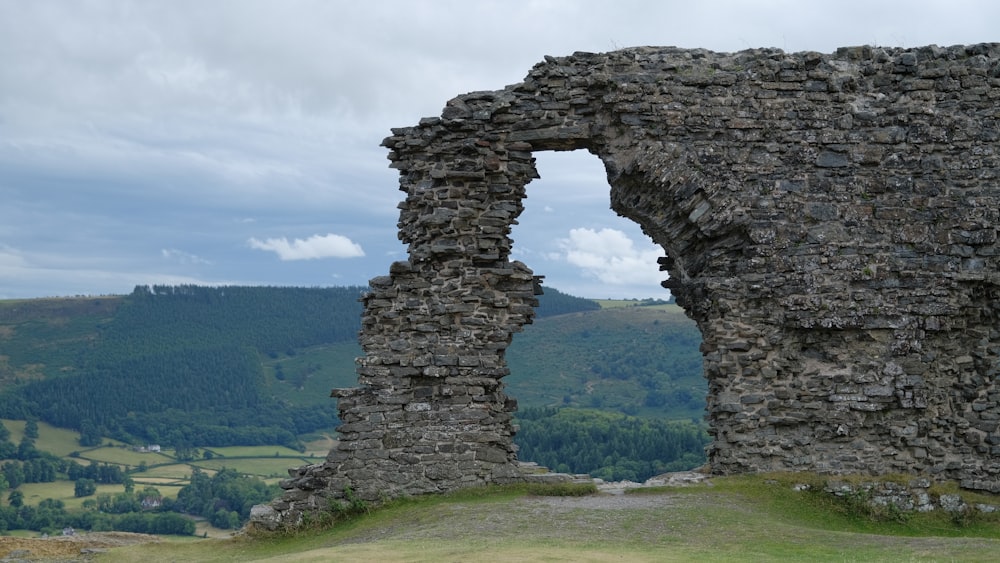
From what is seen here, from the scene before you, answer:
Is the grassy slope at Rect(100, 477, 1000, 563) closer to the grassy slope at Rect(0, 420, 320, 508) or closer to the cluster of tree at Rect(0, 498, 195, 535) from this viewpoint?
the cluster of tree at Rect(0, 498, 195, 535)

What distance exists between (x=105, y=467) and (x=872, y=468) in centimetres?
7385

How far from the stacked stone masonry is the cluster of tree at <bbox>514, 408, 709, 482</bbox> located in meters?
19.4

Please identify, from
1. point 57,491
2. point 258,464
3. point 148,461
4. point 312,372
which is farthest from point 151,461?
point 312,372

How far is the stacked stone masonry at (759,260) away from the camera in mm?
15164

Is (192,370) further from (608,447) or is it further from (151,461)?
(608,447)

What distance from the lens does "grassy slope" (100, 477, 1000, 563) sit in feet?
36.2

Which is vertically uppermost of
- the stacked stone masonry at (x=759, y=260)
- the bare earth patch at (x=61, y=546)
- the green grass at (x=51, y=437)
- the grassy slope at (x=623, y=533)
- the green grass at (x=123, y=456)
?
the stacked stone masonry at (x=759, y=260)

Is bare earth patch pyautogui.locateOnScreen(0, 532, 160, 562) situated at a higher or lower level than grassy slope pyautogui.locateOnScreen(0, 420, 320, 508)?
higher

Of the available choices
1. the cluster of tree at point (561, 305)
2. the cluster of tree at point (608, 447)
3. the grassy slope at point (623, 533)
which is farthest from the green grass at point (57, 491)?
the cluster of tree at point (561, 305)

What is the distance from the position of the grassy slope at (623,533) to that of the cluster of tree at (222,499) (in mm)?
36207

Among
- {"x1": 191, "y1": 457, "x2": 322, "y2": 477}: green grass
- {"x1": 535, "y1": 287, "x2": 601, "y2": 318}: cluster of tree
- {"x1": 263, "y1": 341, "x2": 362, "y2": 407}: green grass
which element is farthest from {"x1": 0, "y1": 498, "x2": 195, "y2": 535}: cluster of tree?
{"x1": 535, "y1": 287, "x2": 601, "y2": 318}: cluster of tree

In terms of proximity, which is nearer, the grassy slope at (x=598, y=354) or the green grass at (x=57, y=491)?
the green grass at (x=57, y=491)

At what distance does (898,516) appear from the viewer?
14414 mm

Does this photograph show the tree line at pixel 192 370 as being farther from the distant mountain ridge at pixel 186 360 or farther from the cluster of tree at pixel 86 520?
the cluster of tree at pixel 86 520
